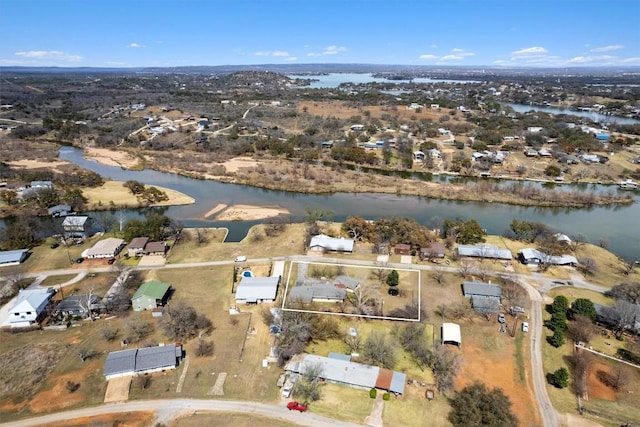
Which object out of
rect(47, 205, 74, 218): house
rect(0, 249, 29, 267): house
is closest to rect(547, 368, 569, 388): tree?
rect(0, 249, 29, 267): house

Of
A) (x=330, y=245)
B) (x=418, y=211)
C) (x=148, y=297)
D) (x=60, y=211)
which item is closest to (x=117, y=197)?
(x=60, y=211)

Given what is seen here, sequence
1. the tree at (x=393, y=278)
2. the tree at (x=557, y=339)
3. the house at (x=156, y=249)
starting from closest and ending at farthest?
1. the tree at (x=557, y=339)
2. the tree at (x=393, y=278)
3. the house at (x=156, y=249)

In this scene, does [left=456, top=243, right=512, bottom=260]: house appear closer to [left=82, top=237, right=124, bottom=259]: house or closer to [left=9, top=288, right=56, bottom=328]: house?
[left=82, top=237, right=124, bottom=259]: house

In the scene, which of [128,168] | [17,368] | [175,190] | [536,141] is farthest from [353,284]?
[536,141]

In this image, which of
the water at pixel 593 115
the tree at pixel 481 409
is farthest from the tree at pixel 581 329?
the water at pixel 593 115

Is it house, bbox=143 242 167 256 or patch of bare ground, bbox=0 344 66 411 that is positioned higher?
house, bbox=143 242 167 256

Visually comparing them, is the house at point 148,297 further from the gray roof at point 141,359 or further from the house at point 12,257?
the house at point 12,257

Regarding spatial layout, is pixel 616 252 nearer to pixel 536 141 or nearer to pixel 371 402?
pixel 371 402

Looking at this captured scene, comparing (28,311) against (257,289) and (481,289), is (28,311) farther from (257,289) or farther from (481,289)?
(481,289)
